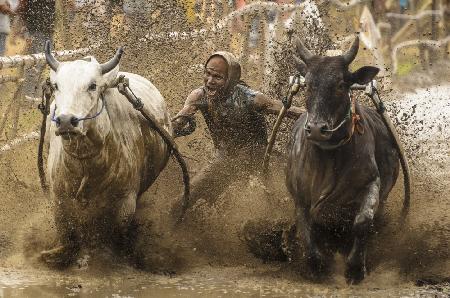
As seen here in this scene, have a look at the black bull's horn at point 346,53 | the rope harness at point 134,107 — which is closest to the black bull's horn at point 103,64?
the rope harness at point 134,107

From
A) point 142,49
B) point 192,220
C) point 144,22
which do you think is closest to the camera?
point 192,220

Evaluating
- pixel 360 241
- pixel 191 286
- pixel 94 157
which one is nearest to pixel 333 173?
pixel 360 241

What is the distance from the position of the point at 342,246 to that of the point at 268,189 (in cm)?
96

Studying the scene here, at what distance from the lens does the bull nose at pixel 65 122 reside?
7.00m

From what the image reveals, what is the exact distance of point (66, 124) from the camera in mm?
7012

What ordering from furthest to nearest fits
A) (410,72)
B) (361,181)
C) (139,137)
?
(410,72) < (139,137) < (361,181)

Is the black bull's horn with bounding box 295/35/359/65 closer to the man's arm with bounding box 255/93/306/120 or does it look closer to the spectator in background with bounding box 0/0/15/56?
the man's arm with bounding box 255/93/306/120

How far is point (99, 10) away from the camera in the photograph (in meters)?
12.9

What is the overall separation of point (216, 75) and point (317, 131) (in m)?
1.92

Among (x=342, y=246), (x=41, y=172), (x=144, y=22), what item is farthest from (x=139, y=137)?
(x=144, y=22)

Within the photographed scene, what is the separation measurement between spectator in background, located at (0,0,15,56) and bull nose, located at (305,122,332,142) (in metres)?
6.01

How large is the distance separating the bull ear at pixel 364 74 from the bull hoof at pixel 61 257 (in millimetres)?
2209

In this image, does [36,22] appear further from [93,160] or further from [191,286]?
[191,286]

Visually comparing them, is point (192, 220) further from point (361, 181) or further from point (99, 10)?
point (99, 10)
